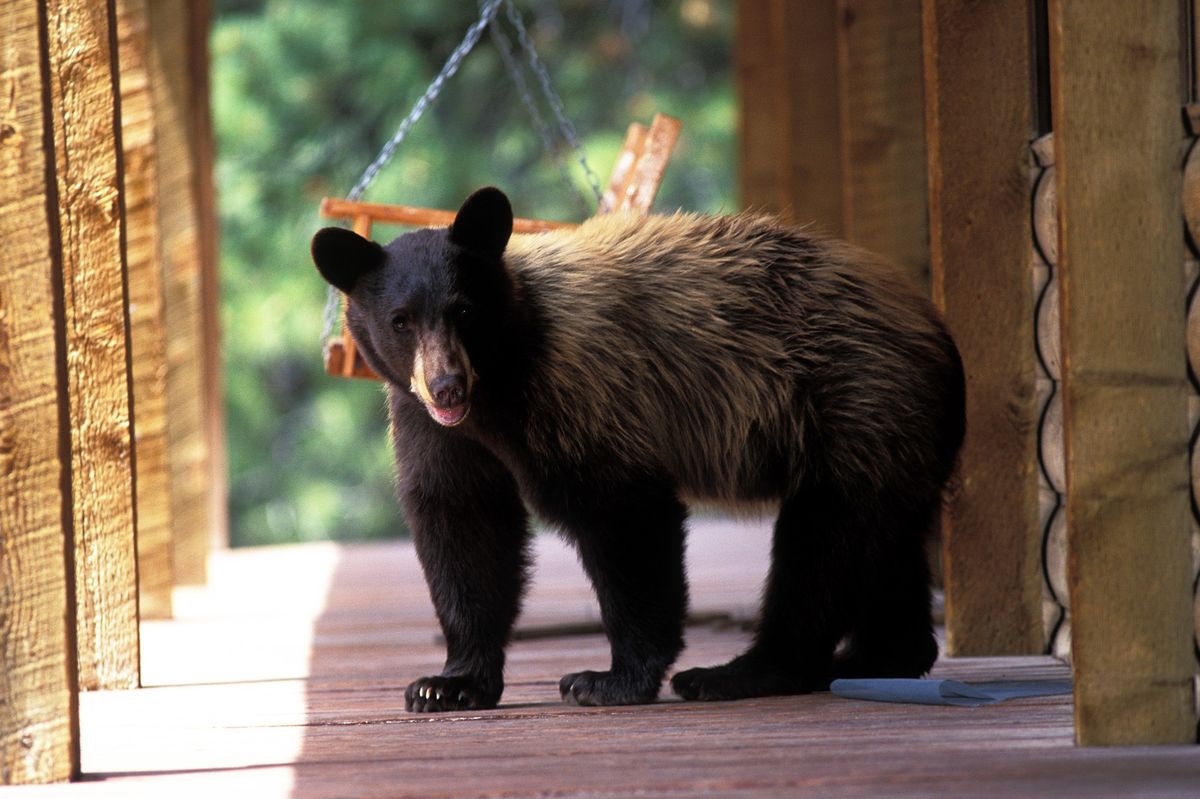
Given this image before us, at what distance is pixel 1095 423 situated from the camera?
2645 mm

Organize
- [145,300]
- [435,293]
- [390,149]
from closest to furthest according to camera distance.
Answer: [435,293] → [390,149] → [145,300]

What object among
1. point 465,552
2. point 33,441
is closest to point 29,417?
point 33,441

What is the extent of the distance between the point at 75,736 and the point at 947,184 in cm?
239

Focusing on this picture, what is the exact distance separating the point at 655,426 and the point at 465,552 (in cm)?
52

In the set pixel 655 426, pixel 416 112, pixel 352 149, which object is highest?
pixel 352 149

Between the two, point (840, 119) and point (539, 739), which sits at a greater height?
point (840, 119)

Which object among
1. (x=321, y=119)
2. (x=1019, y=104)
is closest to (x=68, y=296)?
(x=1019, y=104)

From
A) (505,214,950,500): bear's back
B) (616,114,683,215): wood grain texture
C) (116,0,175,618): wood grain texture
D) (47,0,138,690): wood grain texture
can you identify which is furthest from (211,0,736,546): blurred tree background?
(505,214,950,500): bear's back

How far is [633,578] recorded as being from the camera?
3477mm

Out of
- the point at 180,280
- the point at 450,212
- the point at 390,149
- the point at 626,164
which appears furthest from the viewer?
the point at 180,280

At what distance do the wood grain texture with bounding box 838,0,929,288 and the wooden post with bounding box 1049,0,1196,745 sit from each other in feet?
7.87

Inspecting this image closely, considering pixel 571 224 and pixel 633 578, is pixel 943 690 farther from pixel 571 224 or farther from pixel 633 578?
pixel 571 224

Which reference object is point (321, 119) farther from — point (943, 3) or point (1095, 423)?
point (1095, 423)

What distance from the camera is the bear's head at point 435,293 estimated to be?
3.35 m
